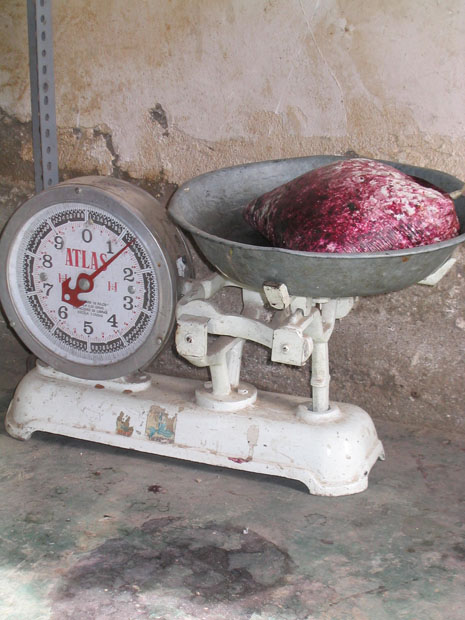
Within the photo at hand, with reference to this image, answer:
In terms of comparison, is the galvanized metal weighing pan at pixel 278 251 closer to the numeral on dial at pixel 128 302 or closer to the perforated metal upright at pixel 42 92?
the numeral on dial at pixel 128 302

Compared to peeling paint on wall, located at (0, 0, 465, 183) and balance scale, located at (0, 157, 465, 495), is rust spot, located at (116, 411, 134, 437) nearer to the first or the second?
balance scale, located at (0, 157, 465, 495)

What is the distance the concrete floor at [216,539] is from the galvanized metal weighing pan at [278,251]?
1.79 ft

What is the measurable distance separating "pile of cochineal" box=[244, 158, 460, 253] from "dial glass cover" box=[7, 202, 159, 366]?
0.42m

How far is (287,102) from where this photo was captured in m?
2.12

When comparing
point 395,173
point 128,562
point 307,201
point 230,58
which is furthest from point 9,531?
point 230,58

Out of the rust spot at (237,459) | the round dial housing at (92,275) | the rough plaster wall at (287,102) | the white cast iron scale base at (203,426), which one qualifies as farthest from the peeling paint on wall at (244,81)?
the rust spot at (237,459)

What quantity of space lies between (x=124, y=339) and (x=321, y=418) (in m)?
0.52

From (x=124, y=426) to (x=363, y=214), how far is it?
839 mm

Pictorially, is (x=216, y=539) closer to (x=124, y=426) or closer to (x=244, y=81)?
(x=124, y=426)

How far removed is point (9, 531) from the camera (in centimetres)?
178

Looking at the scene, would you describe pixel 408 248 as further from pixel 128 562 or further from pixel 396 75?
pixel 128 562

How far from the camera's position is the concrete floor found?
5.14ft

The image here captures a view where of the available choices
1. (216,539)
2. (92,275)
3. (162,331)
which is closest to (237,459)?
(216,539)

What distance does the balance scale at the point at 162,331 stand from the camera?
1887 mm
